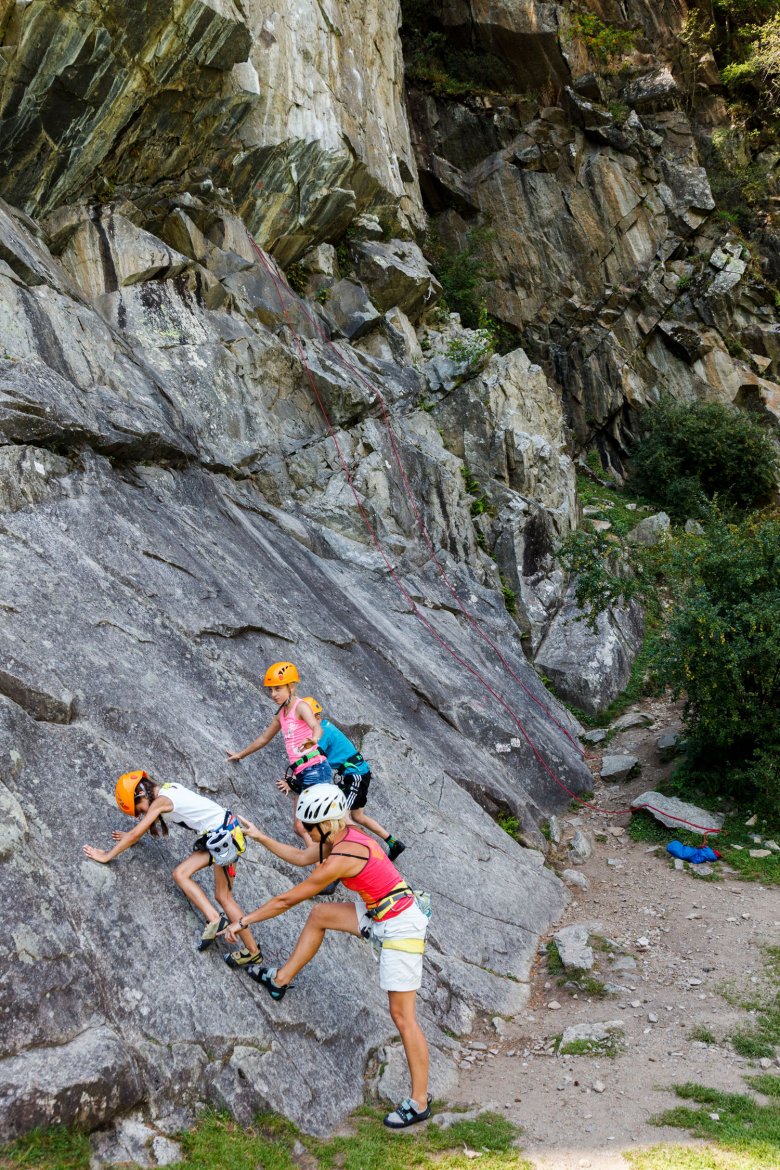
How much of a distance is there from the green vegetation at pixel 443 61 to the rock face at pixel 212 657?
47.2ft

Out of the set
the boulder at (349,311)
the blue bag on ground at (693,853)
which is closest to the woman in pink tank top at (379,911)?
the blue bag on ground at (693,853)

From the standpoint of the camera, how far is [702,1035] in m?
6.70

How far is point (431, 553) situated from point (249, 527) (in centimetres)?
461

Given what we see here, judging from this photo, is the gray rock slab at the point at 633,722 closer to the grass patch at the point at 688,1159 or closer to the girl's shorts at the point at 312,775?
the girl's shorts at the point at 312,775

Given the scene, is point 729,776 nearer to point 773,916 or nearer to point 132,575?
point 773,916

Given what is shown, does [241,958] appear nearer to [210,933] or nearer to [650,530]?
[210,933]

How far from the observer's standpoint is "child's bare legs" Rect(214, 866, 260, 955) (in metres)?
5.78

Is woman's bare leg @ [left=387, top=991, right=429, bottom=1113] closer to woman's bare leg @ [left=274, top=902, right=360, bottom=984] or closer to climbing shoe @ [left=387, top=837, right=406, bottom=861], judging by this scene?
woman's bare leg @ [left=274, top=902, right=360, bottom=984]

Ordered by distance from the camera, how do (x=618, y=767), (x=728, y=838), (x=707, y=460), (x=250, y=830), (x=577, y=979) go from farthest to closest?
(x=707, y=460), (x=618, y=767), (x=728, y=838), (x=577, y=979), (x=250, y=830)

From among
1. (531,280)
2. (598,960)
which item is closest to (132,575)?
(598,960)

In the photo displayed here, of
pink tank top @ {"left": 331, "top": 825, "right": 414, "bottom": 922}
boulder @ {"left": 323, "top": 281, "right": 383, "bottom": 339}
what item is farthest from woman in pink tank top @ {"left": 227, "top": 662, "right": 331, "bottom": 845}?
boulder @ {"left": 323, "top": 281, "right": 383, "bottom": 339}

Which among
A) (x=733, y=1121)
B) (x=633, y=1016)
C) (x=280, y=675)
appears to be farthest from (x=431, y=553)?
(x=733, y=1121)

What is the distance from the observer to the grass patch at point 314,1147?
14.1 ft

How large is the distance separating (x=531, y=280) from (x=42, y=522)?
22.1 m
